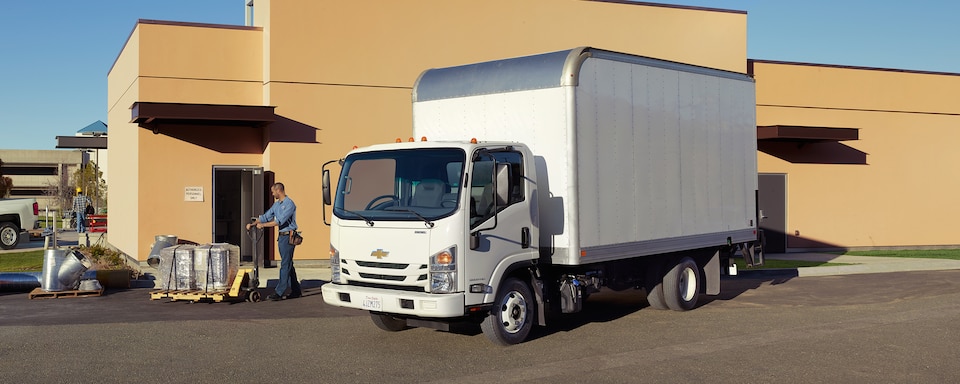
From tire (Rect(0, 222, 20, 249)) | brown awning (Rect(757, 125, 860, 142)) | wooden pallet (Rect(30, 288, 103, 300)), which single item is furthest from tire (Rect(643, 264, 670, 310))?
tire (Rect(0, 222, 20, 249))

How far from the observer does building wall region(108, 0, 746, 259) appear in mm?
19141

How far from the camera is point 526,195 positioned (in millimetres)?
9875

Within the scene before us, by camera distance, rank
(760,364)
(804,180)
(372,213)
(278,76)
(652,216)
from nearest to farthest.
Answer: (760,364), (372,213), (652,216), (278,76), (804,180)

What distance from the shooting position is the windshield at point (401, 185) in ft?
30.7

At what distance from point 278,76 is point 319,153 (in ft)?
6.17

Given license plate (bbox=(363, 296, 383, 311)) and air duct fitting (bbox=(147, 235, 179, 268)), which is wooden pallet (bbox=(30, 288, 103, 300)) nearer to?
air duct fitting (bbox=(147, 235, 179, 268))

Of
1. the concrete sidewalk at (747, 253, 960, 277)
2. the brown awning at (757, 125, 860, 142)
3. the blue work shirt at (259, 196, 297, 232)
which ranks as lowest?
the concrete sidewalk at (747, 253, 960, 277)

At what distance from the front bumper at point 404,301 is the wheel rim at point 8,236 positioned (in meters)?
22.9

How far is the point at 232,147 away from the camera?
65.1 ft

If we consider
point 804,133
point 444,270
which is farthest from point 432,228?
point 804,133

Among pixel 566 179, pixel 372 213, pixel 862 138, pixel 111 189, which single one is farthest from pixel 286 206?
pixel 862 138

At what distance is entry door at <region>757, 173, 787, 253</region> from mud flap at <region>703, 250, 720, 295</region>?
11589 mm

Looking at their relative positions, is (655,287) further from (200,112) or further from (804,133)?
(804,133)

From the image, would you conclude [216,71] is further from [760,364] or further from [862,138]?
[862,138]
